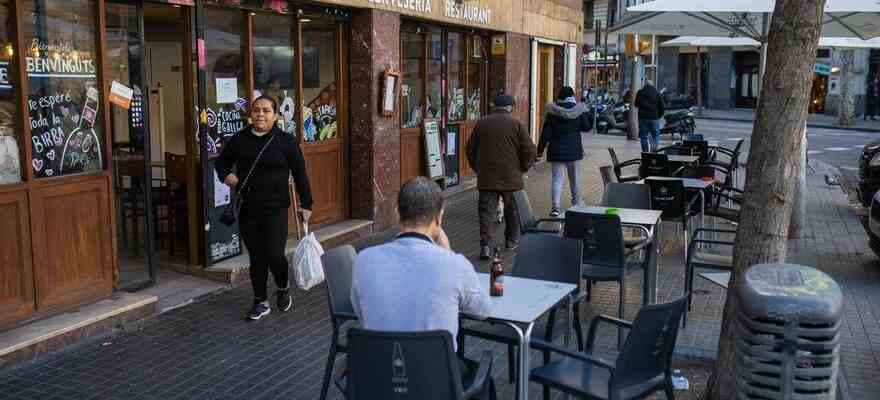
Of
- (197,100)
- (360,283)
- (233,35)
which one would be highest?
(233,35)

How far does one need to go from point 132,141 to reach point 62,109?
2021mm

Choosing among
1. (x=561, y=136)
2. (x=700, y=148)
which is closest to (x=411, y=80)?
(x=561, y=136)

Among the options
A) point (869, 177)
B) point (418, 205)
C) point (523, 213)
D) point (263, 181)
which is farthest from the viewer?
point (869, 177)

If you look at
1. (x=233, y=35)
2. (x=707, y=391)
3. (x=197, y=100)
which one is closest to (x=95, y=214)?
(x=197, y=100)

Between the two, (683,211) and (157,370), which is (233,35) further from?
(683,211)

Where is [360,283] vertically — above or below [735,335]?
above

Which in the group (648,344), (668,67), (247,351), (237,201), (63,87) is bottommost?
(247,351)

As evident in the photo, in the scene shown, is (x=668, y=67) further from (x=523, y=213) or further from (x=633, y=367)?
(x=633, y=367)

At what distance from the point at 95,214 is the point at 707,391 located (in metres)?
4.58

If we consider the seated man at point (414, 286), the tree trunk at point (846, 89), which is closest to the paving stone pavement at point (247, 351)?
the seated man at point (414, 286)

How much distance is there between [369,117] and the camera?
1017 cm

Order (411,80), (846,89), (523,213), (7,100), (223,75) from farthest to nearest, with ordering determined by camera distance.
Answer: (846,89)
(411,80)
(223,75)
(523,213)
(7,100)

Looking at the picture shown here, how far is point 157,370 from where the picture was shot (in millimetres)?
5535

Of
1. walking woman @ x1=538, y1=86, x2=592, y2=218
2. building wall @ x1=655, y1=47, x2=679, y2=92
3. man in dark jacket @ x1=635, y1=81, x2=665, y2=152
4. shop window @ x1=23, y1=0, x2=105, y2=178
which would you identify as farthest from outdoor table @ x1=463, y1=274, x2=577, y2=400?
building wall @ x1=655, y1=47, x2=679, y2=92
